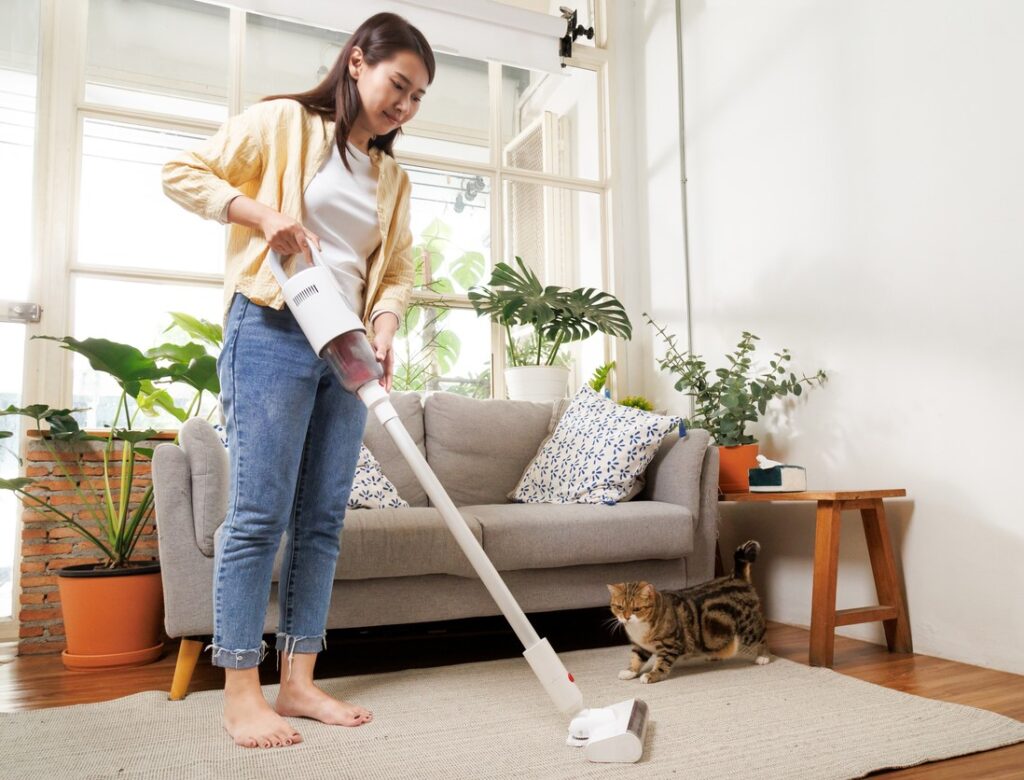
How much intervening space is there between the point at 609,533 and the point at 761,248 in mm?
1353

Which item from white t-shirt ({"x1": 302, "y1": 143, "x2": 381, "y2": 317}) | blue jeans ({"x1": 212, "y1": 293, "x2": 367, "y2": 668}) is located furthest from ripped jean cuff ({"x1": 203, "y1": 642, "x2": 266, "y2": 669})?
white t-shirt ({"x1": 302, "y1": 143, "x2": 381, "y2": 317})

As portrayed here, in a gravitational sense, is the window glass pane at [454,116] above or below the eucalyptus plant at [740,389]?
above

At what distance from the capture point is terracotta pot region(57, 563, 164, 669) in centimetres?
213

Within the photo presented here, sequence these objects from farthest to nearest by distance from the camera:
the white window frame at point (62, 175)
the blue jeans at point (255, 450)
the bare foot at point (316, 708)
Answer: the white window frame at point (62, 175) → the bare foot at point (316, 708) → the blue jeans at point (255, 450)

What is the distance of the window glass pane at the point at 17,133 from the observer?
2756 mm

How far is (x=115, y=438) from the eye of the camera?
7.90ft

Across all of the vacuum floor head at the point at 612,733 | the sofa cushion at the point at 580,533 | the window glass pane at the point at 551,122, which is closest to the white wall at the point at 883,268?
the sofa cushion at the point at 580,533

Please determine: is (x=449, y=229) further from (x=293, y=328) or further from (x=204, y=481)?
(x=293, y=328)

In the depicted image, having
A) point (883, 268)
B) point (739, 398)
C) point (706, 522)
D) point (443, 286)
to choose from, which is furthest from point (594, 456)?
point (443, 286)

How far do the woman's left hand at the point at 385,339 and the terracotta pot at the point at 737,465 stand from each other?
4.55ft

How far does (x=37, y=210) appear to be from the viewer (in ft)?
9.17

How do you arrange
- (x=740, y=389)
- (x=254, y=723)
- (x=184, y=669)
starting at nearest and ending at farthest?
1. (x=254, y=723)
2. (x=184, y=669)
3. (x=740, y=389)

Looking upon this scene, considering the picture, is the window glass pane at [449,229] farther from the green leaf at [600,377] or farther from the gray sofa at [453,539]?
the gray sofa at [453,539]

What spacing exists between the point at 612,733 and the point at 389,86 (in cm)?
118
